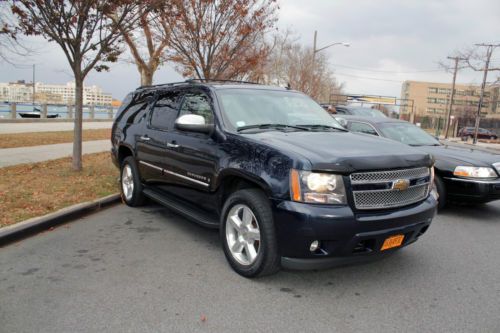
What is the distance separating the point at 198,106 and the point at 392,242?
8.57ft

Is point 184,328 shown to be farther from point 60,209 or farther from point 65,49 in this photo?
point 65,49

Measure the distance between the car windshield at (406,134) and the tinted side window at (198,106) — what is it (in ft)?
13.3

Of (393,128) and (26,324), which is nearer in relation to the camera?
(26,324)

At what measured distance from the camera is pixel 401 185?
12.0 feet

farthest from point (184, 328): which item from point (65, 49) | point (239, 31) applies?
point (239, 31)

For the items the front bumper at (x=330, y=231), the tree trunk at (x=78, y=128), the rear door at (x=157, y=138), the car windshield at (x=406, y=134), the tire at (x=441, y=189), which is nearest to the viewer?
the front bumper at (x=330, y=231)

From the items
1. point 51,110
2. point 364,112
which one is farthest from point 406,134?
point 51,110

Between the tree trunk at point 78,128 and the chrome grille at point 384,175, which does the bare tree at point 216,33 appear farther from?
the chrome grille at point 384,175

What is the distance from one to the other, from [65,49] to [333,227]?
22.1ft

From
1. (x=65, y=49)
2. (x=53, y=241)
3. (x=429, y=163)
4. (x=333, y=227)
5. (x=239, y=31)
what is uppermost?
(x=239, y=31)

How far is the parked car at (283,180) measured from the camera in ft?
11.1

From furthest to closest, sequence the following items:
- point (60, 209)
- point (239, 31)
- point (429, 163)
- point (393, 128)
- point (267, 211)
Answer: point (239, 31)
point (393, 128)
point (60, 209)
point (429, 163)
point (267, 211)

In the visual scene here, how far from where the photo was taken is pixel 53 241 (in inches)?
189

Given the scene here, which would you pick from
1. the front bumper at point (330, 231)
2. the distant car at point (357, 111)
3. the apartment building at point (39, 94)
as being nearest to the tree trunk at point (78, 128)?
the front bumper at point (330, 231)
